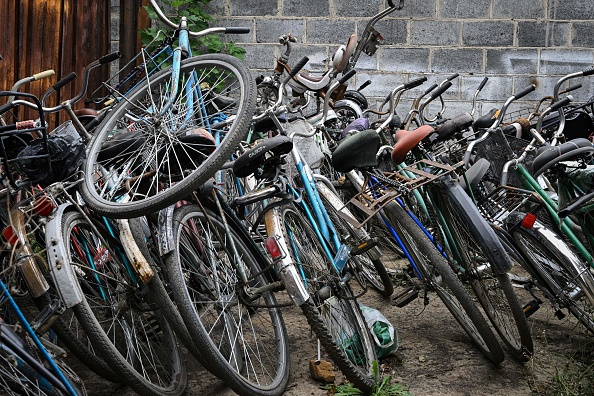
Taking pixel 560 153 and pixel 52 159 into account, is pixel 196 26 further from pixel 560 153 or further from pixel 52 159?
pixel 52 159

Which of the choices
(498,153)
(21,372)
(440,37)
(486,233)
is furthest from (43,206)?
(440,37)

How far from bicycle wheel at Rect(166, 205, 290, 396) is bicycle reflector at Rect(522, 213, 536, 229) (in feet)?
4.33

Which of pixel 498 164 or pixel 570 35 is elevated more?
pixel 570 35

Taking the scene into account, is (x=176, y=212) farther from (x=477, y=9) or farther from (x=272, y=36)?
(x=477, y=9)

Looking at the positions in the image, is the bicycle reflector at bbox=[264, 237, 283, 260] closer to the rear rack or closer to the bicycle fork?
the bicycle fork

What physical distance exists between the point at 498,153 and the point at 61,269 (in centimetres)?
266

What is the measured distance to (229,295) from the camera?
3.35 meters

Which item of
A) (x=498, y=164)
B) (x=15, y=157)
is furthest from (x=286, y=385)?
(x=498, y=164)

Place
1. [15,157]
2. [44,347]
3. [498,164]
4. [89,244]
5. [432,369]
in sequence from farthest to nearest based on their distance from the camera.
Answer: [498,164] < [432,369] < [89,244] < [15,157] < [44,347]

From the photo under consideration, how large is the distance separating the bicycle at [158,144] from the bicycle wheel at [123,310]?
0.17 metres

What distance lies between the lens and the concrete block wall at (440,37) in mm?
8211

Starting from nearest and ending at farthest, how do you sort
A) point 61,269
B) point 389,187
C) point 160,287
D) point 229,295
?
point 61,269
point 160,287
point 229,295
point 389,187

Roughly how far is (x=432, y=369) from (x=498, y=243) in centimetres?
75

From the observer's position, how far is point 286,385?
342cm
